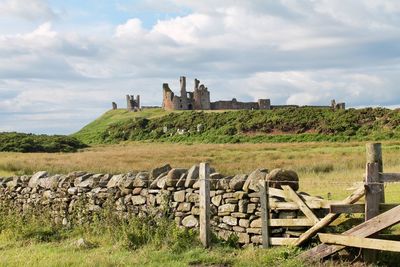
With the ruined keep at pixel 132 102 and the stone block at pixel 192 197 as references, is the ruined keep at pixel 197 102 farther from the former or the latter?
the stone block at pixel 192 197

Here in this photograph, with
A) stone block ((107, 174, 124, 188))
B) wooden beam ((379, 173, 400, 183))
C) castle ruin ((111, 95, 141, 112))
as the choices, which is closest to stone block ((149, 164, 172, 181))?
stone block ((107, 174, 124, 188))

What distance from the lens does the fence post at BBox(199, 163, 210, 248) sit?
10992 mm

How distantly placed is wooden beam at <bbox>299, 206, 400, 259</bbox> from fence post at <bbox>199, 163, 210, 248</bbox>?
216 cm

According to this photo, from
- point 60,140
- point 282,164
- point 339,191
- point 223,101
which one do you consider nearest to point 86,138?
point 60,140

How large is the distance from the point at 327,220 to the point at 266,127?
210 feet

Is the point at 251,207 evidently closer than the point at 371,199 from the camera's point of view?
No

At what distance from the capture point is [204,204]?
36.4ft

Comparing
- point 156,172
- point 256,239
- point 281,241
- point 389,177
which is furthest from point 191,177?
point 389,177

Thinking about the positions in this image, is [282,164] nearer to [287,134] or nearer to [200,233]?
[200,233]

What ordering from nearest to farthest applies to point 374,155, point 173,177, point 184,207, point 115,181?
1. point 374,155
2. point 184,207
3. point 173,177
4. point 115,181

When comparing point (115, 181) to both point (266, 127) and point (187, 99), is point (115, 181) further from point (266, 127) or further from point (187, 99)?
point (187, 99)

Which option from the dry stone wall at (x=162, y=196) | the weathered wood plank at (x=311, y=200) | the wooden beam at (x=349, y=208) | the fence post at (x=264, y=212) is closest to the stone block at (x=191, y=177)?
the dry stone wall at (x=162, y=196)

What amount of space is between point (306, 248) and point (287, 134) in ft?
186

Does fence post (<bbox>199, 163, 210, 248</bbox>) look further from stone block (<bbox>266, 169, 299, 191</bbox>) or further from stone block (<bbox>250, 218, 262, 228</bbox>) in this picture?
stone block (<bbox>266, 169, 299, 191</bbox>)
